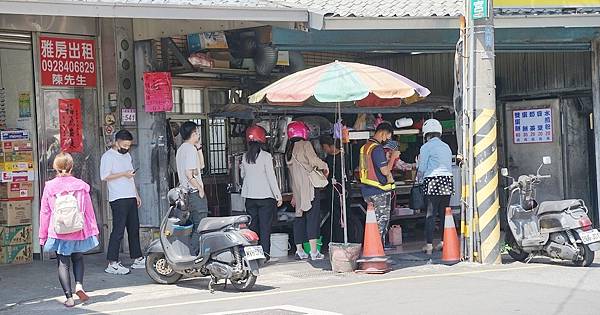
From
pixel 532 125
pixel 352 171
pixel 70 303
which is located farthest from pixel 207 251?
pixel 532 125

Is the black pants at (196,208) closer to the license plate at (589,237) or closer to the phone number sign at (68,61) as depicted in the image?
the phone number sign at (68,61)

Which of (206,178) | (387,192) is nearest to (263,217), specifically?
(387,192)

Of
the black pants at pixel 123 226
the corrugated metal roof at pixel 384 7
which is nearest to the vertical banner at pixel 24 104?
the black pants at pixel 123 226

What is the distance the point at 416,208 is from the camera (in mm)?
14273

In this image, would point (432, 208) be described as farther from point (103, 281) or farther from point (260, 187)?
point (103, 281)

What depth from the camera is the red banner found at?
12.3 metres

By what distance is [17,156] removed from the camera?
12.0m

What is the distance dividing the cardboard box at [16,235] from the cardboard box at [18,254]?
6 centimetres

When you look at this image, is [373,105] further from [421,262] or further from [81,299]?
[81,299]

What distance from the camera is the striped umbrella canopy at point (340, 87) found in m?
10.4

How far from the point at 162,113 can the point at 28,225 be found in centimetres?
262

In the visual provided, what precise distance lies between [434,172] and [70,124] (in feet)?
18.0

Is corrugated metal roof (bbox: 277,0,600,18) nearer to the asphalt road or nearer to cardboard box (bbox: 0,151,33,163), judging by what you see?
the asphalt road

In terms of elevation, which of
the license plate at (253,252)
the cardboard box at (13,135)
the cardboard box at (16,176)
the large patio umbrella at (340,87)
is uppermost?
the large patio umbrella at (340,87)
